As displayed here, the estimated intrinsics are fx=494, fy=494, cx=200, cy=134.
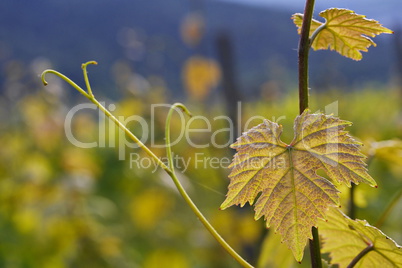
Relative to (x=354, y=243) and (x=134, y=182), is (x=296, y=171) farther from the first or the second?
(x=134, y=182)

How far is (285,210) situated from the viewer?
494 mm

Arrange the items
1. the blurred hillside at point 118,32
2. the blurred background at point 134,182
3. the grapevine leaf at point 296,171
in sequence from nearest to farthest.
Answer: the grapevine leaf at point 296,171 < the blurred background at point 134,182 < the blurred hillside at point 118,32

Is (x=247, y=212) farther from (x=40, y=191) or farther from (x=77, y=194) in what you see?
(x=40, y=191)

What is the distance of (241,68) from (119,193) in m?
13.5

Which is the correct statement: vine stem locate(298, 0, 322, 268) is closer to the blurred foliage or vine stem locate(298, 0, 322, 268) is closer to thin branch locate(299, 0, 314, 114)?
thin branch locate(299, 0, 314, 114)

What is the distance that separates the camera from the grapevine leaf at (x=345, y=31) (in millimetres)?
558

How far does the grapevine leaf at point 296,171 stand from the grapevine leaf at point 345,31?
0.12 metres

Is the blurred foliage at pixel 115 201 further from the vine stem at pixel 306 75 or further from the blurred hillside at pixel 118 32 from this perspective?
the blurred hillside at pixel 118 32

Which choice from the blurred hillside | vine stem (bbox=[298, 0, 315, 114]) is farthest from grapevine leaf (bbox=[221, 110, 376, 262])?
the blurred hillside

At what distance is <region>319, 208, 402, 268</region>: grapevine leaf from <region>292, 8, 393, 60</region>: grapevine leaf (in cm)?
20

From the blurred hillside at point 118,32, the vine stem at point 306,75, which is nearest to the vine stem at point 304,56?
the vine stem at point 306,75

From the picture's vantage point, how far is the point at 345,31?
1.92 ft

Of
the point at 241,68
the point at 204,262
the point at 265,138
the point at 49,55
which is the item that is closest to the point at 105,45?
the point at 49,55

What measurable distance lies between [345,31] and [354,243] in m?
0.26
